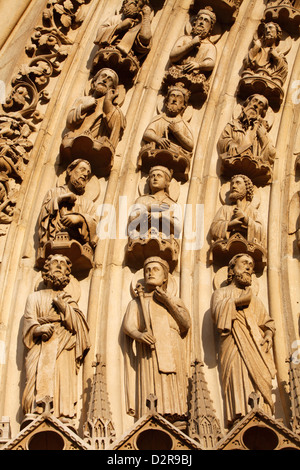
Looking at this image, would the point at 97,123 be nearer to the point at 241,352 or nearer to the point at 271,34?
the point at 271,34

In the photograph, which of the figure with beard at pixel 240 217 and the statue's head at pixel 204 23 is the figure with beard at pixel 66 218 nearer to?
the figure with beard at pixel 240 217

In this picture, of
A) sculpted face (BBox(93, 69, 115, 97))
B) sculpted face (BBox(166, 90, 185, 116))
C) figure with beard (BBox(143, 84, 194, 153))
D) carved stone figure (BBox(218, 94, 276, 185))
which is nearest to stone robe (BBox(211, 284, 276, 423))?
carved stone figure (BBox(218, 94, 276, 185))

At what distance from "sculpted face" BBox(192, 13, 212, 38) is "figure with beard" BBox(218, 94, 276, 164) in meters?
1.01

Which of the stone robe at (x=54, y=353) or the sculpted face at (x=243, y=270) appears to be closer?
the stone robe at (x=54, y=353)

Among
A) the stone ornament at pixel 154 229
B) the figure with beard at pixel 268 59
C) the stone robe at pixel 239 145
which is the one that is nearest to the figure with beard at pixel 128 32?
the figure with beard at pixel 268 59

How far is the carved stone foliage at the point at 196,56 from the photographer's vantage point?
10320mm

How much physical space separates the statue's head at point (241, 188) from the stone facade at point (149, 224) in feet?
0.11

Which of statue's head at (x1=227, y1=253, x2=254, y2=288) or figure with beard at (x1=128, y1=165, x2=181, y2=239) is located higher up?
figure with beard at (x1=128, y1=165, x2=181, y2=239)

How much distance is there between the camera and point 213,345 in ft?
27.3

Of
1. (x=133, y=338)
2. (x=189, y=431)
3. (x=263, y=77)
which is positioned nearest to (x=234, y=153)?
(x=263, y=77)

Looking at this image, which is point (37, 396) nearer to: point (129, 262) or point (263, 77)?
point (129, 262)

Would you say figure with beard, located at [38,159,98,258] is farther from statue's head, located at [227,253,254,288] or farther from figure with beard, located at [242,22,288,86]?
figure with beard, located at [242,22,288,86]

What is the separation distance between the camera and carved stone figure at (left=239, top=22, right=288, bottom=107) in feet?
34.0
